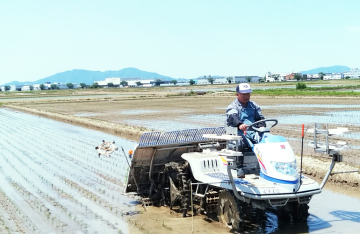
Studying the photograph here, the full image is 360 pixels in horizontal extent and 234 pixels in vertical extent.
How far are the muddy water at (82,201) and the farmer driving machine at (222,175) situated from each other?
333mm

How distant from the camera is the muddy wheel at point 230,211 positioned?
6.35 meters

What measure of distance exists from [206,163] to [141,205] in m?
1.81

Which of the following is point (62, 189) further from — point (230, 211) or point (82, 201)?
point (230, 211)

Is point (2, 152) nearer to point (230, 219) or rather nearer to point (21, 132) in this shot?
point (21, 132)

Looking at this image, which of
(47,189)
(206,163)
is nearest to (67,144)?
(47,189)

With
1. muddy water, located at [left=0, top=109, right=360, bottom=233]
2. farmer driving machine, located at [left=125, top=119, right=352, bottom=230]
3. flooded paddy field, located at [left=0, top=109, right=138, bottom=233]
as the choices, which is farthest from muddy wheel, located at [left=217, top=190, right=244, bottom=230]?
flooded paddy field, located at [left=0, top=109, right=138, bottom=233]

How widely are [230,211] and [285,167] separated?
1104mm

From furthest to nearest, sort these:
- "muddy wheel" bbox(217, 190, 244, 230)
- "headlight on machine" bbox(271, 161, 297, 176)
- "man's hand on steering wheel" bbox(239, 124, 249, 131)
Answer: "man's hand on steering wheel" bbox(239, 124, 249, 131) → "muddy wheel" bbox(217, 190, 244, 230) → "headlight on machine" bbox(271, 161, 297, 176)

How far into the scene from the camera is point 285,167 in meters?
6.13

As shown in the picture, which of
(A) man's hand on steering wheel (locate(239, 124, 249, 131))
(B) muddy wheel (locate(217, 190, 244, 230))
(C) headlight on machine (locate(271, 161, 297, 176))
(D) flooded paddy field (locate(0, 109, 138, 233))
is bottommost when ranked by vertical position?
(D) flooded paddy field (locate(0, 109, 138, 233))

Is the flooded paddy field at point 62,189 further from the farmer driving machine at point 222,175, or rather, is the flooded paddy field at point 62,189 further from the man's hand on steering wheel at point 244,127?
the man's hand on steering wheel at point 244,127

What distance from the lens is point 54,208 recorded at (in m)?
8.28

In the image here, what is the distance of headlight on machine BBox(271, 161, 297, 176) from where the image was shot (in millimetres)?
6100

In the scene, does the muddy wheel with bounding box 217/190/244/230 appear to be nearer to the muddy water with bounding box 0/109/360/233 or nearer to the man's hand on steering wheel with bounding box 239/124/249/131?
the muddy water with bounding box 0/109/360/233
